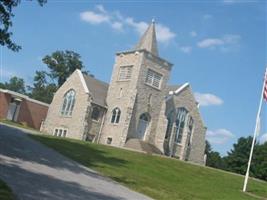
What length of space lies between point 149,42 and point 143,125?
859 centimetres

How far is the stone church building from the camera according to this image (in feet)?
169

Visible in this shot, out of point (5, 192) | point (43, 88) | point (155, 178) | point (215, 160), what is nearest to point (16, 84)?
point (43, 88)

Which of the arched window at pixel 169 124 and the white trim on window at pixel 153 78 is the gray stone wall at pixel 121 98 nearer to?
the white trim on window at pixel 153 78

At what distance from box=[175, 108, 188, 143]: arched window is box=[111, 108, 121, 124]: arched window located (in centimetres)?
691

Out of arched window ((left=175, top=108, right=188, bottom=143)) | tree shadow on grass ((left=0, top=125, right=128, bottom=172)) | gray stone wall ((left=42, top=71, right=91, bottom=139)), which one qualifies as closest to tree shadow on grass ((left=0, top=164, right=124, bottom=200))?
tree shadow on grass ((left=0, top=125, right=128, bottom=172))

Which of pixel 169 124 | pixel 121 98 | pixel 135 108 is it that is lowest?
pixel 169 124

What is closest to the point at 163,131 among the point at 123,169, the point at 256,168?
the point at 256,168

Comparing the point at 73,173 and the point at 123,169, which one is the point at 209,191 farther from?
the point at 73,173

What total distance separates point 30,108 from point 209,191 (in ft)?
132

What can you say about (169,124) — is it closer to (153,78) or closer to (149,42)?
(153,78)

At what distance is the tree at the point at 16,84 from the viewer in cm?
13274

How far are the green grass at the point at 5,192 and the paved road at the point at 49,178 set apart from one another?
24cm

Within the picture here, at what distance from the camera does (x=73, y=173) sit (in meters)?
19.7

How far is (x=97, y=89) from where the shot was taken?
56.1m
